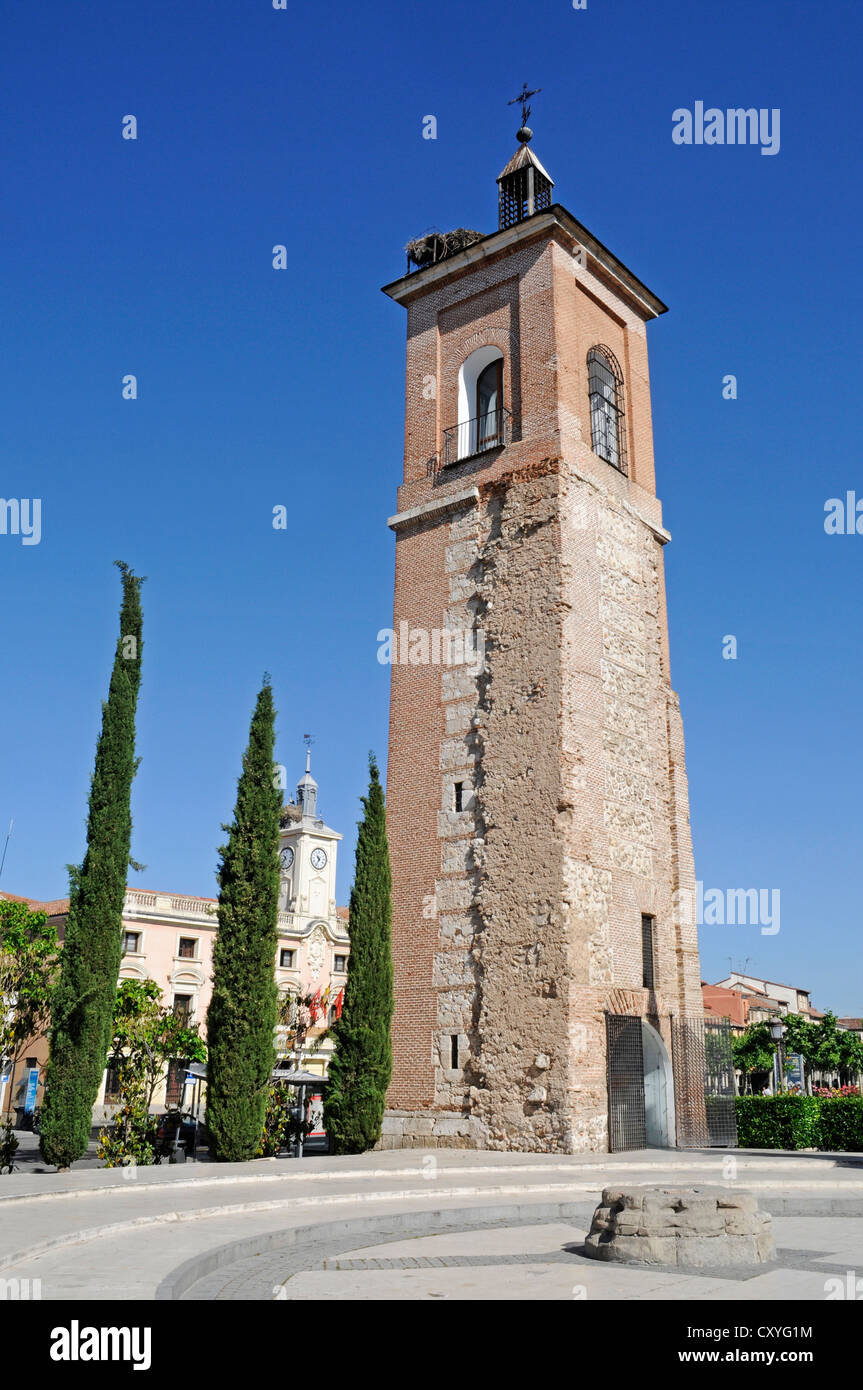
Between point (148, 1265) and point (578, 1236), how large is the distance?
3889mm

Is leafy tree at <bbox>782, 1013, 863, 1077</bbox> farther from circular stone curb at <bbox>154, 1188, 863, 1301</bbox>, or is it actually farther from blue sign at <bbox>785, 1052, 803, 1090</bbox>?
circular stone curb at <bbox>154, 1188, 863, 1301</bbox>

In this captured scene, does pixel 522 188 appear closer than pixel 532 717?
No

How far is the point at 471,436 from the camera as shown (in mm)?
21688

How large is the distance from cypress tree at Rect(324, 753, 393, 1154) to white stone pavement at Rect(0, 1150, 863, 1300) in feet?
5.51

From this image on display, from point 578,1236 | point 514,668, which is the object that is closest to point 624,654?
point 514,668

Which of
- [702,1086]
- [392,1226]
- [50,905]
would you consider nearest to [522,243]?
[702,1086]

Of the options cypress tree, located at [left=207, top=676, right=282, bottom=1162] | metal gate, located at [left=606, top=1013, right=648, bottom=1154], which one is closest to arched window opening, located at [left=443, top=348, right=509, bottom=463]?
cypress tree, located at [left=207, top=676, right=282, bottom=1162]

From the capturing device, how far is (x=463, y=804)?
18781 mm

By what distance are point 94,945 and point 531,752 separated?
763 cm

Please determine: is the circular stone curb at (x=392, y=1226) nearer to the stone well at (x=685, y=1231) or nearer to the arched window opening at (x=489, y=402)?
the stone well at (x=685, y=1231)

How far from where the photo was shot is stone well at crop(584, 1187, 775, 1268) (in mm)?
7102

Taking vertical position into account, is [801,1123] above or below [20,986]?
below

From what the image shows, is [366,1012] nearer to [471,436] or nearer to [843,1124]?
[843,1124]
